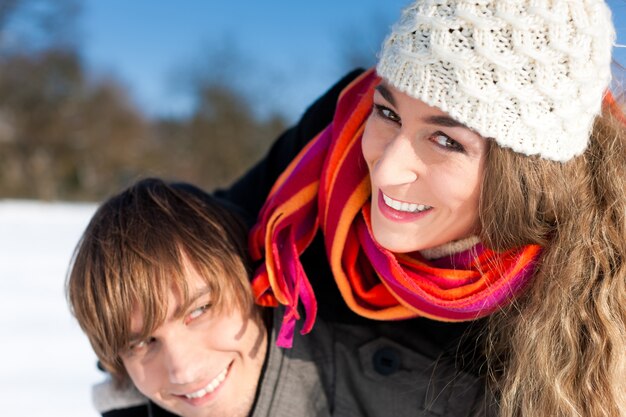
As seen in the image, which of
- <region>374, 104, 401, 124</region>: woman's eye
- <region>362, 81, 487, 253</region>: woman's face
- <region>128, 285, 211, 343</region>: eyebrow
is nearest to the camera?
<region>362, 81, 487, 253</region>: woman's face

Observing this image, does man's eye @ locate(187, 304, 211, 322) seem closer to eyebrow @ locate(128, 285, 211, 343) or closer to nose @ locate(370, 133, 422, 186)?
eyebrow @ locate(128, 285, 211, 343)

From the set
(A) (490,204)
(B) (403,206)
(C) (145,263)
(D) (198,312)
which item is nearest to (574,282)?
(A) (490,204)

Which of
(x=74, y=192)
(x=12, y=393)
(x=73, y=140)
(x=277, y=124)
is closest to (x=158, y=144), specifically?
(x=73, y=140)

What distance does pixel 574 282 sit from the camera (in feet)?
4.92

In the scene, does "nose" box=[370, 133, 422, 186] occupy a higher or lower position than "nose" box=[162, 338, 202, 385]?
higher

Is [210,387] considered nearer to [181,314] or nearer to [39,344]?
[181,314]

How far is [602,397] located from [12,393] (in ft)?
7.49

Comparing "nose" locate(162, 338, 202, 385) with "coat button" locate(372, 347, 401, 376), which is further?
"coat button" locate(372, 347, 401, 376)

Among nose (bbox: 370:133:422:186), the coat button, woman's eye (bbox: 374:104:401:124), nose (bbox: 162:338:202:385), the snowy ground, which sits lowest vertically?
the snowy ground

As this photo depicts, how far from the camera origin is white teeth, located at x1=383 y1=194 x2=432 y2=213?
1.55m

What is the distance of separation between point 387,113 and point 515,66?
0.35 m

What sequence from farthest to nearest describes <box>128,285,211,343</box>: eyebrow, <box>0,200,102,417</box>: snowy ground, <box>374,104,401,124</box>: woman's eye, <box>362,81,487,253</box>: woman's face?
<box>0,200,102,417</box>: snowy ground, <box>128,285,211,343</box>: eyebrow, <box>374,104,401,124</box>: woman's eye, <box>362,81,487,253</box>: woman's face

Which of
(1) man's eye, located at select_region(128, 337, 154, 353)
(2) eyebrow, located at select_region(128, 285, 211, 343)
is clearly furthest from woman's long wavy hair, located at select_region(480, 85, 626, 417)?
(1) man's eye, located at select_region(128, 337, 154, 353)

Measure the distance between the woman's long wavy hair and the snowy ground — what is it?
6.00 feet
